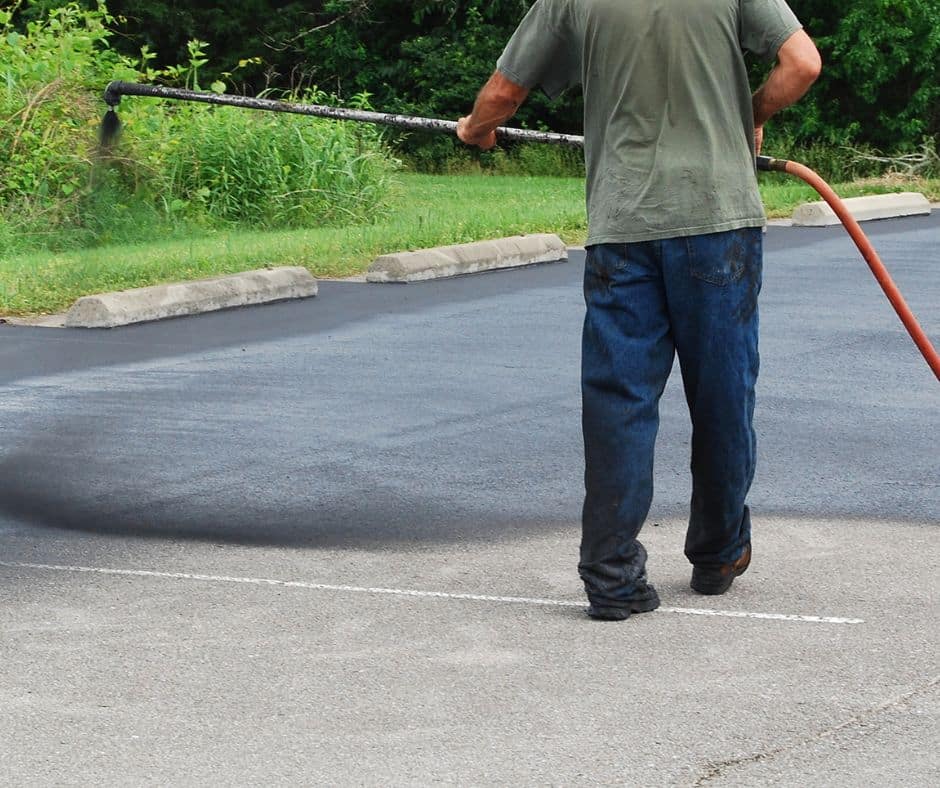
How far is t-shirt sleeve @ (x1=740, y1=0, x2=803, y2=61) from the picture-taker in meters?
5.10

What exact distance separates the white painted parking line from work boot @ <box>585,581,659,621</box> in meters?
0.06

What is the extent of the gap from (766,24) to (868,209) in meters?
14.8

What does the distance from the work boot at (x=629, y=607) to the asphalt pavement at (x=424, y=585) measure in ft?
0.13

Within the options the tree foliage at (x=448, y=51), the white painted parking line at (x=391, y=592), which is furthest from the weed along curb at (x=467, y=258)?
the tree foliage at (x=448, y=51)

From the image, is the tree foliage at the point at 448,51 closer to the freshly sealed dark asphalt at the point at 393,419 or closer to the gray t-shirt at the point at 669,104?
the freshly sealed dark asphalt at the point at 393,419

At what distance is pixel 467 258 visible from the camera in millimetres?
14789

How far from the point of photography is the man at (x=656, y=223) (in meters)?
5.11

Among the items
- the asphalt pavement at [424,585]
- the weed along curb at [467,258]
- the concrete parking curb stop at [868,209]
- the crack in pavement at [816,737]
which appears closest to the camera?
the crack in pavement at [816,737]

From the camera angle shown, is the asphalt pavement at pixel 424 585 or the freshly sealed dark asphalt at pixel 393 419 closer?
the asphalt pavement at pixel 424 585

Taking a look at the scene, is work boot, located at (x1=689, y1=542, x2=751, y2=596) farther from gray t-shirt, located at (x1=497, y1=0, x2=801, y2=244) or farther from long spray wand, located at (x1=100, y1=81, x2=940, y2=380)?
gray t-shirt, located at (x1=497, y1=0, x2=801, y2=244)

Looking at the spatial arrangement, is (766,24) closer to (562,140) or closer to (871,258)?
(871,258)

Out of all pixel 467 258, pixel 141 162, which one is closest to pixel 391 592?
pixel 467 258

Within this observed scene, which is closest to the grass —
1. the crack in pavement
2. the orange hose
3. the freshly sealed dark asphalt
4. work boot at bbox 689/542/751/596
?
the freshly sealed dark asphalt

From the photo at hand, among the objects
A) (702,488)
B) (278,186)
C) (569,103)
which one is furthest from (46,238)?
(569,103)
